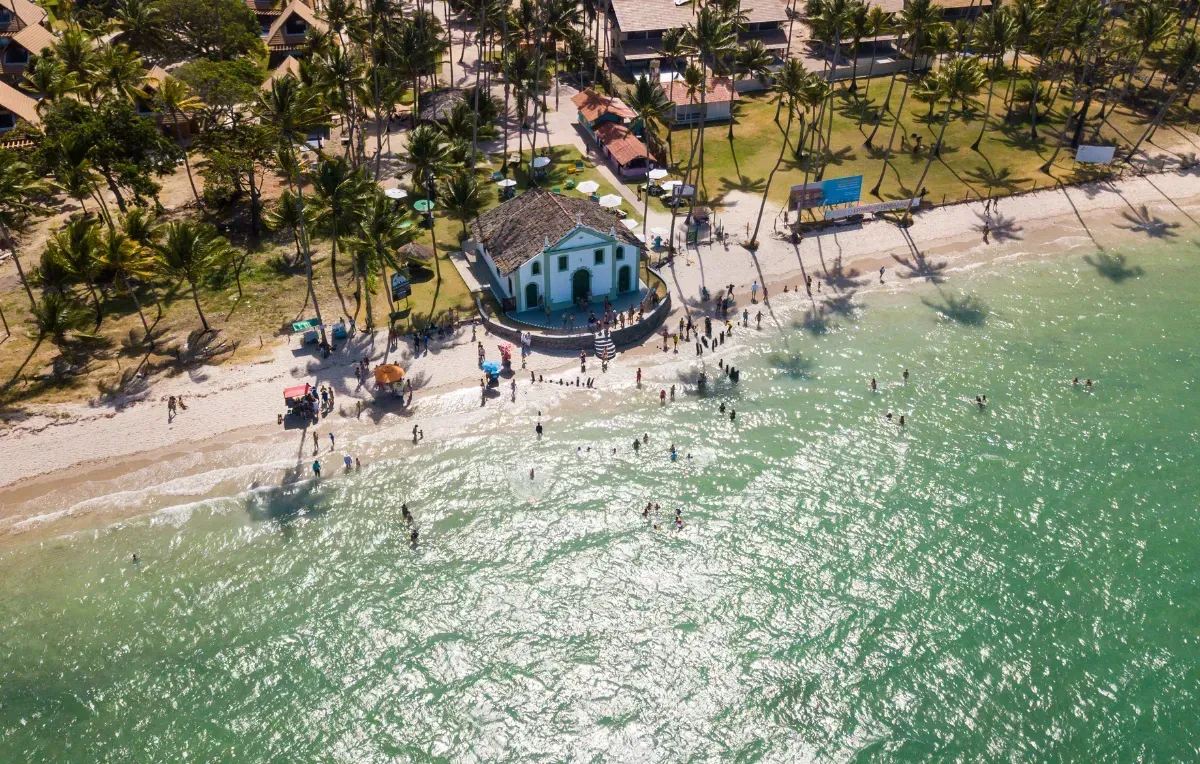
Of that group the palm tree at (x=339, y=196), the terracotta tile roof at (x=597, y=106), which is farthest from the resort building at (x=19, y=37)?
the terracotta tile roof at (x=597, y=106)

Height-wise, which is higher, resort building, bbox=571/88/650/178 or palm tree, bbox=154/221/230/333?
resort building, bbox=571/88/650/178

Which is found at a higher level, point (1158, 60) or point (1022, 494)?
point (1158, 60)

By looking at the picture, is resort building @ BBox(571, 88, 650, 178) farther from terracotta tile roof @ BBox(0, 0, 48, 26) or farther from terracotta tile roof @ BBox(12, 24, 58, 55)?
terracotta tile roof @ BBox(0, 0, 48, 26)

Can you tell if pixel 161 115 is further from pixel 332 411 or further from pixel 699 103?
pixel 699 103

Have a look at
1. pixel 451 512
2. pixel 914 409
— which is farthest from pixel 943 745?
pixel 451 512

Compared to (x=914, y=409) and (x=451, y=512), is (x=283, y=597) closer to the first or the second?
(x=451, y=512)

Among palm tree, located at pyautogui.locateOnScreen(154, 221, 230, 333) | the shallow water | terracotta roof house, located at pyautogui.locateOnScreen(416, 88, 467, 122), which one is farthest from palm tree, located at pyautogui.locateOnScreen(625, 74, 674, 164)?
palm tree, located at pyautogui.locateOnScreen(154, 221, 230, 333)
